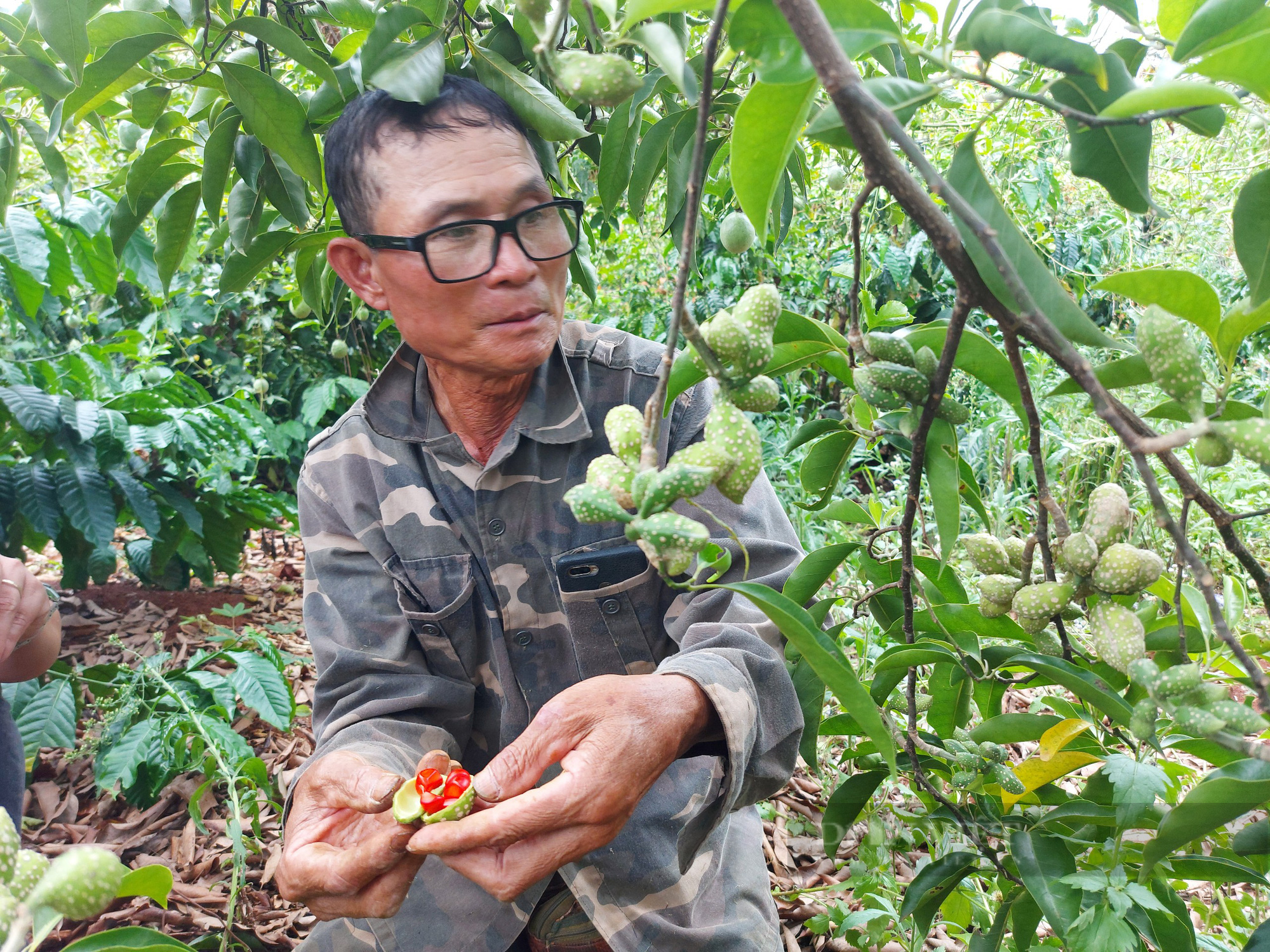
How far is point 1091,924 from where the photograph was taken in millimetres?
889

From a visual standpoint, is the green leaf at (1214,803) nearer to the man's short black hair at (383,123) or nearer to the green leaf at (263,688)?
the man's short black hair at (383,123)

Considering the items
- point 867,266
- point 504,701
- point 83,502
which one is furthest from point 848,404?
point 867,266

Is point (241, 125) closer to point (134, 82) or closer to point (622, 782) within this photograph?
point (134, 82)

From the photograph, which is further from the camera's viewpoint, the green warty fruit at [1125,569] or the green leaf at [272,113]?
the green leaf at [272,113]

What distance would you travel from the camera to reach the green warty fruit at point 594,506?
0.53 meters

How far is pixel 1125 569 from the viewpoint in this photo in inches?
26.3

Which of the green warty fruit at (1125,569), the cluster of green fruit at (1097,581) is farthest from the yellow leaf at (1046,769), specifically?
the green warty fruit at (1125,569)

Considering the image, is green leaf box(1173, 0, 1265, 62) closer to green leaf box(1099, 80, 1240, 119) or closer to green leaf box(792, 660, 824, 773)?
green leaf box(1099, 80, 1240, 119)

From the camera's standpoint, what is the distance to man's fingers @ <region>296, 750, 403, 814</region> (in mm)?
1240

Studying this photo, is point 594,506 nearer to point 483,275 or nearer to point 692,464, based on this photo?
point 692,464

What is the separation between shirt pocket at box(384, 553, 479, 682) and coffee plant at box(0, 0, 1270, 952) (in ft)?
1.50

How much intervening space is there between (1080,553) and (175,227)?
1.53 m

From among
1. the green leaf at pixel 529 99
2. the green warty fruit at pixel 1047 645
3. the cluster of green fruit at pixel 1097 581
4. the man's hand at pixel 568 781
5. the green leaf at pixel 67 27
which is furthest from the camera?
the green leaf at pixel 529 99

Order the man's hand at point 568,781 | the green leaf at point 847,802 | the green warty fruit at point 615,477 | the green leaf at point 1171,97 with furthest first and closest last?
the green leaf at point 847,802 → the man's hand at point 568,781 → the green warty fruit at point 615,477 → the green leaf at point 1171,97
